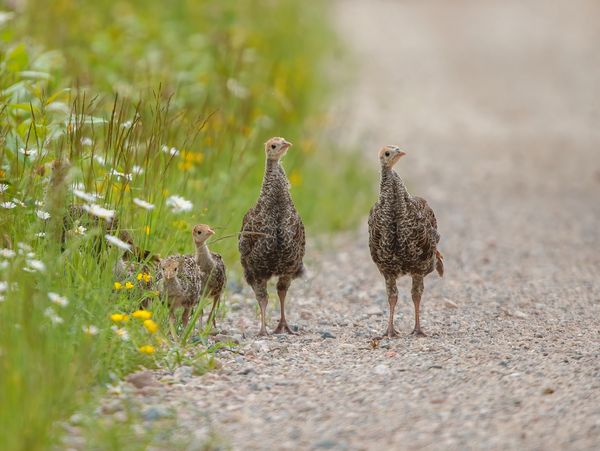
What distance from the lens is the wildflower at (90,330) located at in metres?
5.40

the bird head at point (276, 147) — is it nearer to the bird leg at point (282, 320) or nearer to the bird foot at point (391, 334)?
the bird leg at point (282, 320)

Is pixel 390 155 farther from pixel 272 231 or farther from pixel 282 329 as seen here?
pixel 282 329

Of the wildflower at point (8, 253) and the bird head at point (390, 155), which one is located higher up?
the bird head at point (390, 155)

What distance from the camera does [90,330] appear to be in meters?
5.44

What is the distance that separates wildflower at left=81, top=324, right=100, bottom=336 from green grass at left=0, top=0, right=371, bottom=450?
61mm

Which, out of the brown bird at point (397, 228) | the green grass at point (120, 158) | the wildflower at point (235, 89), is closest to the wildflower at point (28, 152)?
the green grass at point (120, 158)

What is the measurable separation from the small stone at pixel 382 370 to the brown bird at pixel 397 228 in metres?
0.93

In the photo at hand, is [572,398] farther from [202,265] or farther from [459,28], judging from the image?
[459,28]

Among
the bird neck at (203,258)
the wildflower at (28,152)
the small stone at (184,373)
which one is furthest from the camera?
the bird neck at (203,258)

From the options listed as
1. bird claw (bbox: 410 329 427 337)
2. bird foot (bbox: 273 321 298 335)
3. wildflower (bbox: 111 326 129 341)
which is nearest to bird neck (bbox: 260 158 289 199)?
bird foot (bbox: 273 321 298 335)

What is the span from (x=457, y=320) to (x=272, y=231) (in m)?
1.51

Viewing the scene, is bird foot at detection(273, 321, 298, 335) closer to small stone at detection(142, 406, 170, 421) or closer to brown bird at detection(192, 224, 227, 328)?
brown bird at detection(192, 224, 227, 328)

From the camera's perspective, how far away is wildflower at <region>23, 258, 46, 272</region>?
5.36 metres

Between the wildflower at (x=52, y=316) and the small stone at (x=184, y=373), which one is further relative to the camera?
the small stone at (x=184, y=373)
